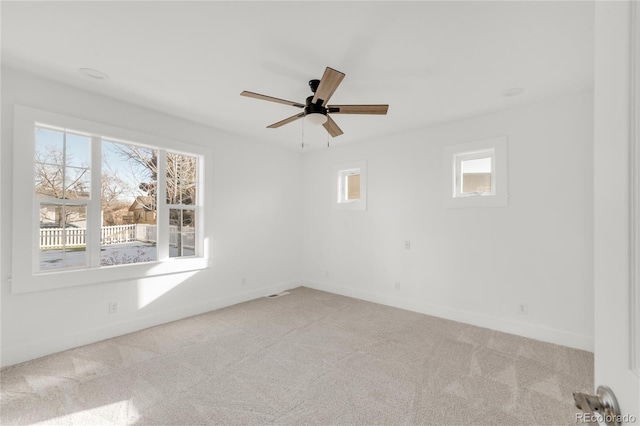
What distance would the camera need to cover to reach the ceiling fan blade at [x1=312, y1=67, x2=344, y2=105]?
1992mm

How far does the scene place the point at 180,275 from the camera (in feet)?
12.6

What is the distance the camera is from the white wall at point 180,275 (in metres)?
2.61

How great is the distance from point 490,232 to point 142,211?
4.29 meters

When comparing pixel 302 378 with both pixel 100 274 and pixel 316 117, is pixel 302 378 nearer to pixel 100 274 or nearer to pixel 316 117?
pixel 316 117

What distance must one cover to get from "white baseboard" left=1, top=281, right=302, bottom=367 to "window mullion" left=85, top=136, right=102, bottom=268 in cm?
71

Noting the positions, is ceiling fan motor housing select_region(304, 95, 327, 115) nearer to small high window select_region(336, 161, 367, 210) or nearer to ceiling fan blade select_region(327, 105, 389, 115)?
ceiling fan blade select_region(327, 105, 389, 115)

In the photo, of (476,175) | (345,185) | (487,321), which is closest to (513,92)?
(476,175)

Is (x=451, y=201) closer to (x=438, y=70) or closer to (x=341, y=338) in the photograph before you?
(x=438, y=70)

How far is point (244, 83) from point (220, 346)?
2.64 m

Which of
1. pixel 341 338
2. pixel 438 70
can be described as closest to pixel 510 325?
pixel 341 338

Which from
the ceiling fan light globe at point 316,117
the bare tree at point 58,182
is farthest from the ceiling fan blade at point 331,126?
the bare tree at point 58,182

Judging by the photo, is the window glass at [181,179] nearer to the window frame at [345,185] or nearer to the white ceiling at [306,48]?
the white ceiling at [306,48]

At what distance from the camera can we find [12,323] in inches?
101

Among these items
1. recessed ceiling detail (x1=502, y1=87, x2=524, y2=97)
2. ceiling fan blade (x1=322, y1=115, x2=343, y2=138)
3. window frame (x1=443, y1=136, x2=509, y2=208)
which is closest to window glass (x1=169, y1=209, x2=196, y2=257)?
ceiling fan blade (x1=322, y1=115, x2=343, y2=138)
